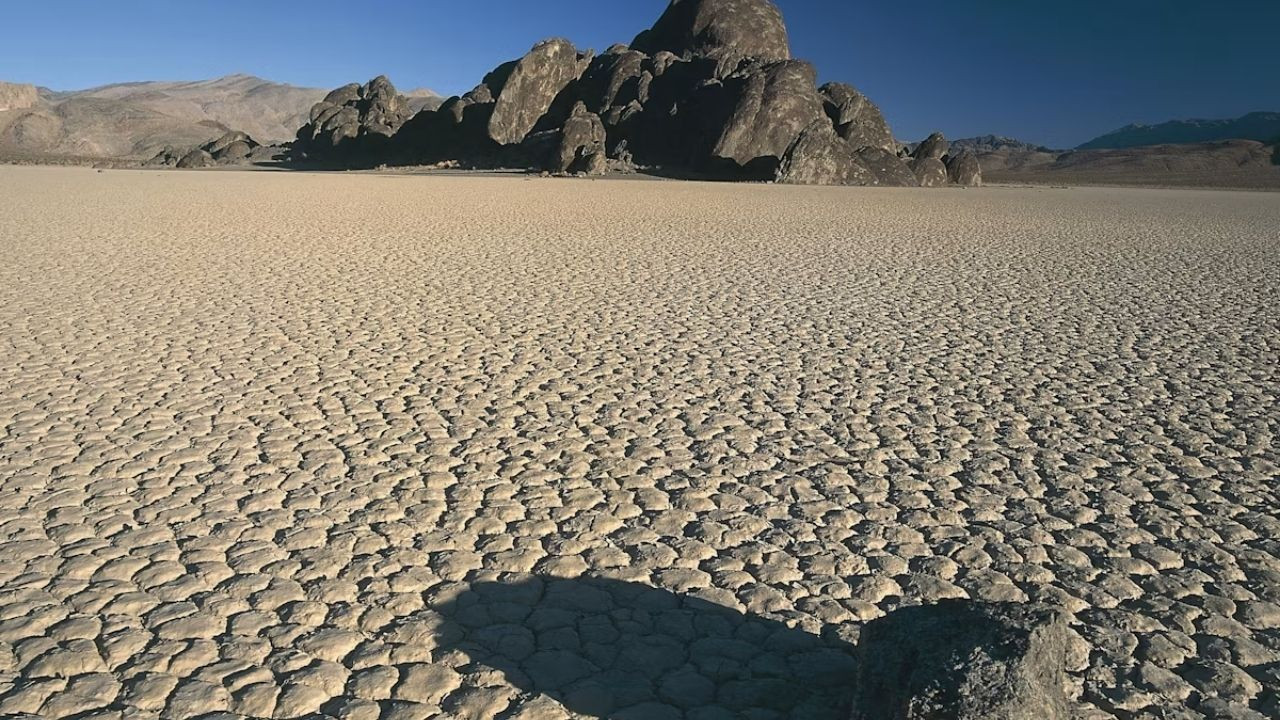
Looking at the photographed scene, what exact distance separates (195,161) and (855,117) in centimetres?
3117

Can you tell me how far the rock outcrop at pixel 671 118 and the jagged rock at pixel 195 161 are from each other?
517 cm

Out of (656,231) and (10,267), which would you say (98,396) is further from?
(656,231)

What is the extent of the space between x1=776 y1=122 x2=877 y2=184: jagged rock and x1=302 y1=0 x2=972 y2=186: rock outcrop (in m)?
0.05

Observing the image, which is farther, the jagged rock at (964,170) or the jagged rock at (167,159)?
the jagged rock at (167,159)

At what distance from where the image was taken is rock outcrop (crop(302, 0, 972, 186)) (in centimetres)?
3159

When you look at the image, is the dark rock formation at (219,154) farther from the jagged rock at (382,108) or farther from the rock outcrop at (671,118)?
the jagged rock at (382,108)

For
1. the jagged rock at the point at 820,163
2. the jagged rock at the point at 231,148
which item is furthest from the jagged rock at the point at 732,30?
the jagged rock at the point at 231,148

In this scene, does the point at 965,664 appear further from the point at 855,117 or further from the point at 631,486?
the point at 855,117

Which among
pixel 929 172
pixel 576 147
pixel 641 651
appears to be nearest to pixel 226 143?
pixel 576 147

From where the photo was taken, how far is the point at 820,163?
98.7ft

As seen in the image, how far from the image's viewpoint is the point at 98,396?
193 inches

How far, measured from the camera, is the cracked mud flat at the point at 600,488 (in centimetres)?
251

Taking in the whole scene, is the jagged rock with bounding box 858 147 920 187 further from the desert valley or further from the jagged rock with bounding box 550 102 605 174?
the desert valley

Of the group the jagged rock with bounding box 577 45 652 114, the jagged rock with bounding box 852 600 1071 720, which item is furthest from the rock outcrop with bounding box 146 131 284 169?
the jagged rock with bounding box 852 600 1071 720
